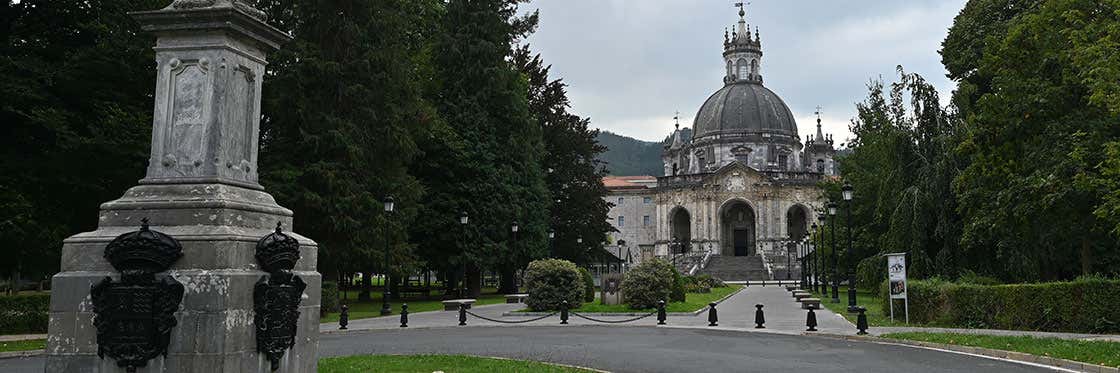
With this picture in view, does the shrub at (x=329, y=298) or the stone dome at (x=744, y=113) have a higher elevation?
the stone dome at (x=744, y=113)

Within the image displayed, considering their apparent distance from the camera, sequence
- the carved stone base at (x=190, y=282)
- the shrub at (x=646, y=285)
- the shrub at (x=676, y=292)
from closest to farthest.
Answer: the carved stone base at (x=190, y=282), the shrub at (x=646, y=285), the shrub at (x=676, y=292)

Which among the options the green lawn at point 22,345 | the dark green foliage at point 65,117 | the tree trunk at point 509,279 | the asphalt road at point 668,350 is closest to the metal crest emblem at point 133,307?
the asphalt road at point 668,350

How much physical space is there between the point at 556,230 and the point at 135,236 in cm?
4369

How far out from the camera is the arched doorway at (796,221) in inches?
3511

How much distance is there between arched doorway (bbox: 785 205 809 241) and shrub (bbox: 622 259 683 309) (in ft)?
209

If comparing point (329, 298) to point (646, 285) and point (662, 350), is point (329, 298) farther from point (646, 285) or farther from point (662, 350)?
point (662, 350)

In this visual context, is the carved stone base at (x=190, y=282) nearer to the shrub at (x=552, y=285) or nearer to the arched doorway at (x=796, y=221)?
the shrub at (x=552, y=285)

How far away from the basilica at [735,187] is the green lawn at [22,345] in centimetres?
6498

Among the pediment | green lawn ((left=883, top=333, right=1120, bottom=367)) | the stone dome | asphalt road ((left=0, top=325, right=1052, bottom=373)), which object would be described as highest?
the stone dome

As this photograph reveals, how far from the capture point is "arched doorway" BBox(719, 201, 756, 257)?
9057cm

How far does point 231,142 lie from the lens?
8109mm

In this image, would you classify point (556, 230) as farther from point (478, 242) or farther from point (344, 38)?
point (344, 38)

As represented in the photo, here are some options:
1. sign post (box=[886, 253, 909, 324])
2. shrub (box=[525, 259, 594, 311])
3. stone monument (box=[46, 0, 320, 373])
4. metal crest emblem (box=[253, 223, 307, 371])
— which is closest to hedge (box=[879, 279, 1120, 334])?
sign post (box=[886, 253, 909, 324])

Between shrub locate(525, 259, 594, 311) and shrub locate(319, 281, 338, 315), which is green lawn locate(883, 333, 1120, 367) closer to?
shrub locate(525, 259, 594, 311)
